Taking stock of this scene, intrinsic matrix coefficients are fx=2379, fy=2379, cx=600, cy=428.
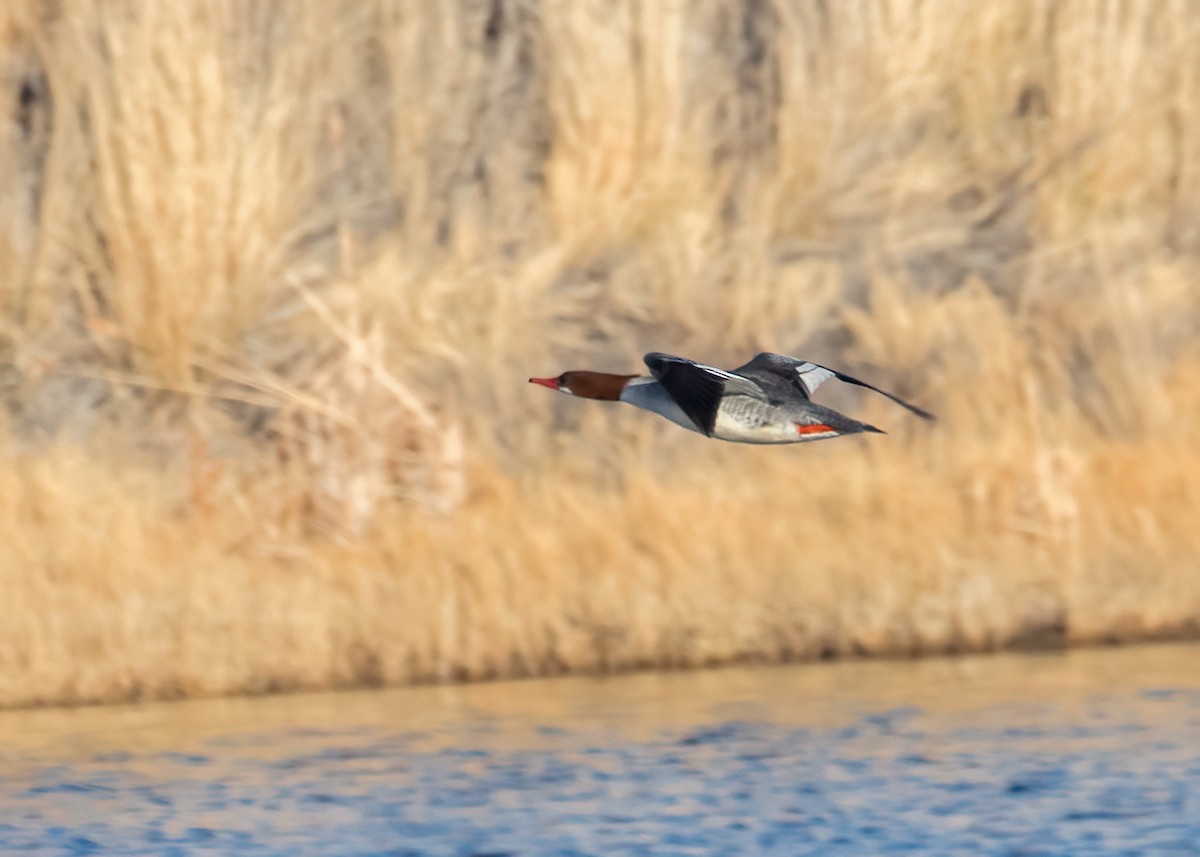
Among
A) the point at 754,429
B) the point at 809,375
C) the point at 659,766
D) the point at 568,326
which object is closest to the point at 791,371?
the point at 809,375

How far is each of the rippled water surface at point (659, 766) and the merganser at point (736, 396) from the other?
125cm

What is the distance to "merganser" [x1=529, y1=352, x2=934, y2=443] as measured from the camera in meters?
6.21

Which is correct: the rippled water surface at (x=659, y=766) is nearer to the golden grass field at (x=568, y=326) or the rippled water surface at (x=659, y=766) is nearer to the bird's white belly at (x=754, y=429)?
the golden grass field at (x=568, y=326)

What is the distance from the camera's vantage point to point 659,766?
7.73 meters

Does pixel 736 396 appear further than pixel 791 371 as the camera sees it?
No

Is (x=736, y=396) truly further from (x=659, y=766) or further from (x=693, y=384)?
(x=659, y=766)

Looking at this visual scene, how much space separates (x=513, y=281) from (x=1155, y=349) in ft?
8.60

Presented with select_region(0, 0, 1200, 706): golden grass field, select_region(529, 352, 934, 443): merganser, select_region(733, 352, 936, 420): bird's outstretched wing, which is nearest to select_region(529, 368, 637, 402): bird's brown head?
select_region(529, 352, 934, 443): merganser

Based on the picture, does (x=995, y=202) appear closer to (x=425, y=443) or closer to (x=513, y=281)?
(x=513, y=281)

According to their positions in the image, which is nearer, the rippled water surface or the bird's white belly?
the bird's white belly

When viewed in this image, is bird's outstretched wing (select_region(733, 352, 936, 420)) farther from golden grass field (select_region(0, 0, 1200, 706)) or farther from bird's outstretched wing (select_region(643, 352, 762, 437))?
golden grass field (select_region(0, 0, 1200, 706))

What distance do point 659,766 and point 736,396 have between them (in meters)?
1.58

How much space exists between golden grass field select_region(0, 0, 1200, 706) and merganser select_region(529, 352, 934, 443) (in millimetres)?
1818

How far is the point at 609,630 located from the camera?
28.7ft
